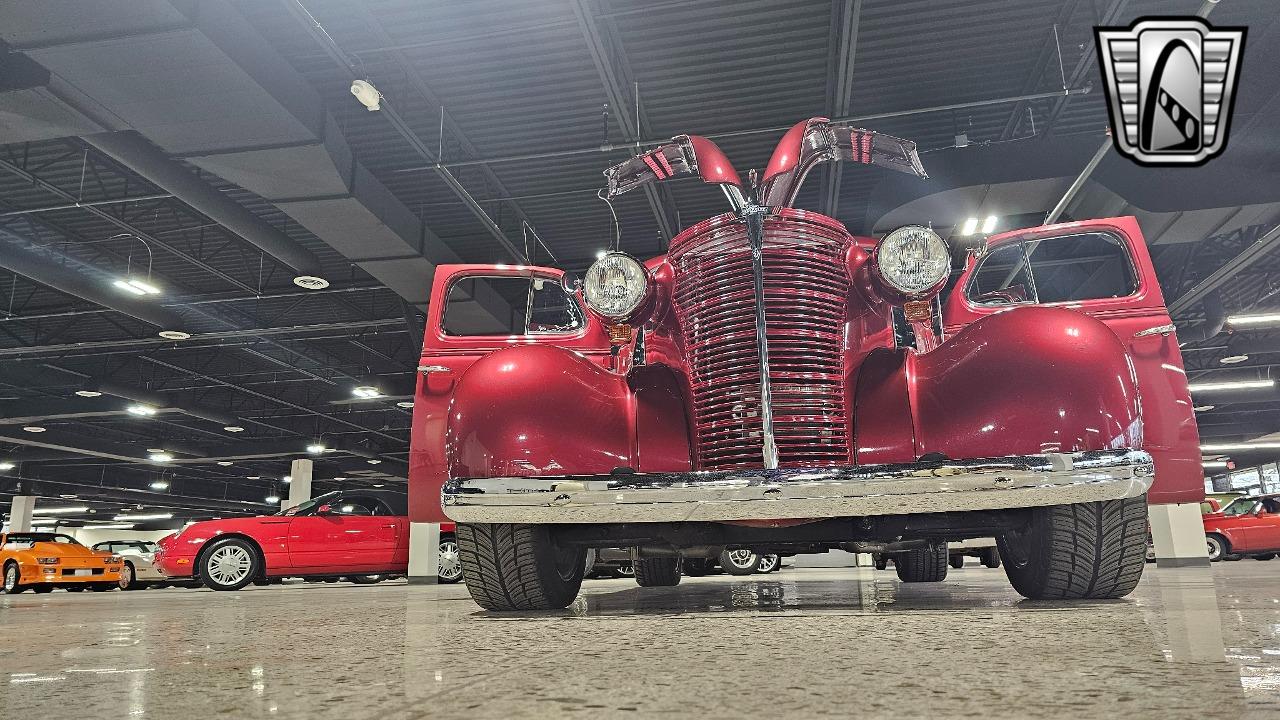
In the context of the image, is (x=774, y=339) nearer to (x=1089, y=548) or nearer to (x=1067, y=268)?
(x=1089, y=548)

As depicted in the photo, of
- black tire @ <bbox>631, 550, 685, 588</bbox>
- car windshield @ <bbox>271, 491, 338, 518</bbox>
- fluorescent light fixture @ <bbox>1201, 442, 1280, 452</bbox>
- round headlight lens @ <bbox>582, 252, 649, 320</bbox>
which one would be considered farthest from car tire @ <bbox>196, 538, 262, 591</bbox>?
fluorescent light fixture @ <bbox>1201, 442, 1280, 452</bbox>

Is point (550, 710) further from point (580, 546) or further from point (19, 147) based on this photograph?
point (19, 147)

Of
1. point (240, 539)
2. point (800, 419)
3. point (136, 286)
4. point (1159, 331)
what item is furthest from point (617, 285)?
point (136, 286)

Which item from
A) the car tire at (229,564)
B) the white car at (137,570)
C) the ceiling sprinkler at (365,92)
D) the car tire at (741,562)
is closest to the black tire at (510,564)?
Answer: the ceiling sprinkler at (365,92)

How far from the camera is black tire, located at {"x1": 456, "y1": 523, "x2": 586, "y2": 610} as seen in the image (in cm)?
299

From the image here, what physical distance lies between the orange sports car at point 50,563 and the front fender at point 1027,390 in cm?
1583

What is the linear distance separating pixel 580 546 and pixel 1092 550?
1.91m

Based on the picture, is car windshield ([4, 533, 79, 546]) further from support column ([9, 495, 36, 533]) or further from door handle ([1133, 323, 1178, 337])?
support column ([9, 495, 36, 533])

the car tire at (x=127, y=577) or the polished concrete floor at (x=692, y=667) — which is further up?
the polished concrete floor at (x=692, y=667)

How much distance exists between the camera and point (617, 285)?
3232mm

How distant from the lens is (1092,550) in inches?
107

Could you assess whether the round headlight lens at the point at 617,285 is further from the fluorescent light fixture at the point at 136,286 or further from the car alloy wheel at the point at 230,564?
the fluorescent light fixture at the point at 136,286

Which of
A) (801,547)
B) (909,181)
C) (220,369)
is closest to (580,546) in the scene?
(801,547)

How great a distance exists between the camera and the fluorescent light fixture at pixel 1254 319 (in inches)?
594
